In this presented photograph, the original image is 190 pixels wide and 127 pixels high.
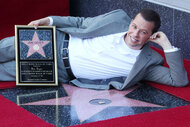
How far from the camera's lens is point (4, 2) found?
591cm

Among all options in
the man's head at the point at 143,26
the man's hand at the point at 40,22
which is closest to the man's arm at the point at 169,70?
the man's head at the point at 143,26

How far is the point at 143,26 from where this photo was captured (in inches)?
152

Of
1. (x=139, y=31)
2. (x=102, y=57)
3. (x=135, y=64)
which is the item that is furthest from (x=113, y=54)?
(x=139, y=31)

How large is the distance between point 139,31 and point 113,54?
39cm

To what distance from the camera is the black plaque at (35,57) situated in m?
4.22

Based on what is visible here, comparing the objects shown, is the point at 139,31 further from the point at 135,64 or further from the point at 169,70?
the point at 169,70

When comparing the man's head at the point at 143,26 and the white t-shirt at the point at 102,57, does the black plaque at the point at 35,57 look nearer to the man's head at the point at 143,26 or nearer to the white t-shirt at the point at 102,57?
the white t-shirt at the point at 102,57

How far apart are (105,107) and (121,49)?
0.66 metres

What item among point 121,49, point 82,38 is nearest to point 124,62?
point 121,49

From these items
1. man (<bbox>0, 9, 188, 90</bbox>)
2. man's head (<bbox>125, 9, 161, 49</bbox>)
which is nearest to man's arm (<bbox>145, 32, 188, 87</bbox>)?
man (<bbox>0, 9, 188, 90</bbox>)

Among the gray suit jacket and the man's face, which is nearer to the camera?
the man's face

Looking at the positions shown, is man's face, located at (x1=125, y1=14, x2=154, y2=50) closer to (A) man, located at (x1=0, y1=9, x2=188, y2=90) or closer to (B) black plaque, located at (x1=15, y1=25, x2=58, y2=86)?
(A) man, located at (x1=0, y1=9, x2=188, y2=90)

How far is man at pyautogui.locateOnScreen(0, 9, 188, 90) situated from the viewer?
156 inches

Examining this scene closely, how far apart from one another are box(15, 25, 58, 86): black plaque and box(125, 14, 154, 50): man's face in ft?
2.65
